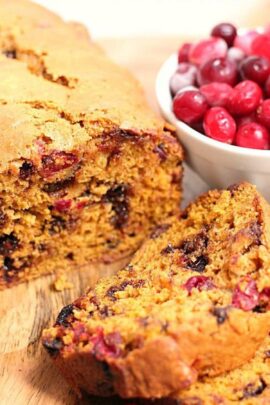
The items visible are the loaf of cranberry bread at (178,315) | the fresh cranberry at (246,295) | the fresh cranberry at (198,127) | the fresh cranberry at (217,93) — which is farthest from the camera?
the fresh cranberry at (198,127)

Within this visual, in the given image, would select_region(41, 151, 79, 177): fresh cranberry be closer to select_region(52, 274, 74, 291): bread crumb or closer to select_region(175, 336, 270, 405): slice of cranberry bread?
select_region(52, 274, 74, 291): bread crumb

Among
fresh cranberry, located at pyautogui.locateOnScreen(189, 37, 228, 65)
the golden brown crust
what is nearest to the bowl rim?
the golden brown crust

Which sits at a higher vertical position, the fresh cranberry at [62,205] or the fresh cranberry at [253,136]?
the fresh cranberry at [253,136]

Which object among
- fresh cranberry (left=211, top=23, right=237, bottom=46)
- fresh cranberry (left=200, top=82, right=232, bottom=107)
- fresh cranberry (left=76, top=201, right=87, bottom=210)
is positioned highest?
A: fresh cranberry (left=211, top=23, right=237, bottom=46)

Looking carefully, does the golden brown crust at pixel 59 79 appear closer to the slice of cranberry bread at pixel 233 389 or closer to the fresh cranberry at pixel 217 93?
the fresh cranberry at pixel 217 93

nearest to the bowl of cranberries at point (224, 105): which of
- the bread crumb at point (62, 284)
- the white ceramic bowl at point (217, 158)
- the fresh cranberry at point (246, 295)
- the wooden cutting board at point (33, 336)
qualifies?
the white ceramic bowl at point (217, 158)

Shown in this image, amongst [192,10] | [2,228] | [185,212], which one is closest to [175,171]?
[185,212]
